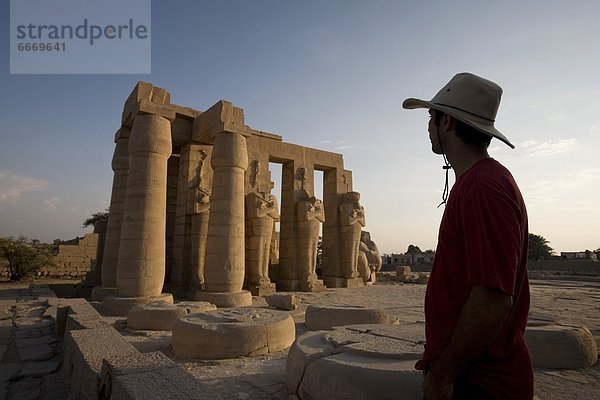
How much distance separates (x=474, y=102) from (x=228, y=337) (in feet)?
13.0

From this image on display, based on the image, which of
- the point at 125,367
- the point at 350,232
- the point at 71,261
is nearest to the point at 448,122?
the point at 125,367

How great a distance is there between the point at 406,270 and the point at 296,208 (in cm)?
930

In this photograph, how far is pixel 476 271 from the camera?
120 centimetres

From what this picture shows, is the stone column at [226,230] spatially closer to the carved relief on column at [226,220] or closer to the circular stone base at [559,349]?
the carved relief on column at [226,220]

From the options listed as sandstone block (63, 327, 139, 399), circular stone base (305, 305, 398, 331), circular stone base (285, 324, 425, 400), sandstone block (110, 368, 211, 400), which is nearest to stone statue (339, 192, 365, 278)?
circular stone base (305, 305, 398, 331)

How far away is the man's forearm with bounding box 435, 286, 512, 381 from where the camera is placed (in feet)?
3.84

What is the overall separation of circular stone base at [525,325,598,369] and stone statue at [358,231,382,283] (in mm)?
11506

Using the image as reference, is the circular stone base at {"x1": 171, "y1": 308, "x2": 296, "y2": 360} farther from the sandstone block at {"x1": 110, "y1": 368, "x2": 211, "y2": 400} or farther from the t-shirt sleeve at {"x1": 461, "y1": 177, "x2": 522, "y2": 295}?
the t-shirt sleeve at {"x1": 461, "y1": 177, "x2": 522, "y2": 295}

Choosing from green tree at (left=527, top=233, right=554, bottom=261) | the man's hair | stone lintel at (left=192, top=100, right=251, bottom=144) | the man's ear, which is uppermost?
stone lintel at (left=192, top=100, right=251, bottom=144)

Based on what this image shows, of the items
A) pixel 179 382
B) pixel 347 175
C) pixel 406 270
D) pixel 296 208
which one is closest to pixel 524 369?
pixel 179 382

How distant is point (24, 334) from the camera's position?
5910mm

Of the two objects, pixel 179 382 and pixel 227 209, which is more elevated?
pixel 227 209

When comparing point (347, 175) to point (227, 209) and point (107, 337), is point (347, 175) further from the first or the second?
point (107, 337)

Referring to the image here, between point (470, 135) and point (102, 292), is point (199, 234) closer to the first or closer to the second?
point (102, 292)
